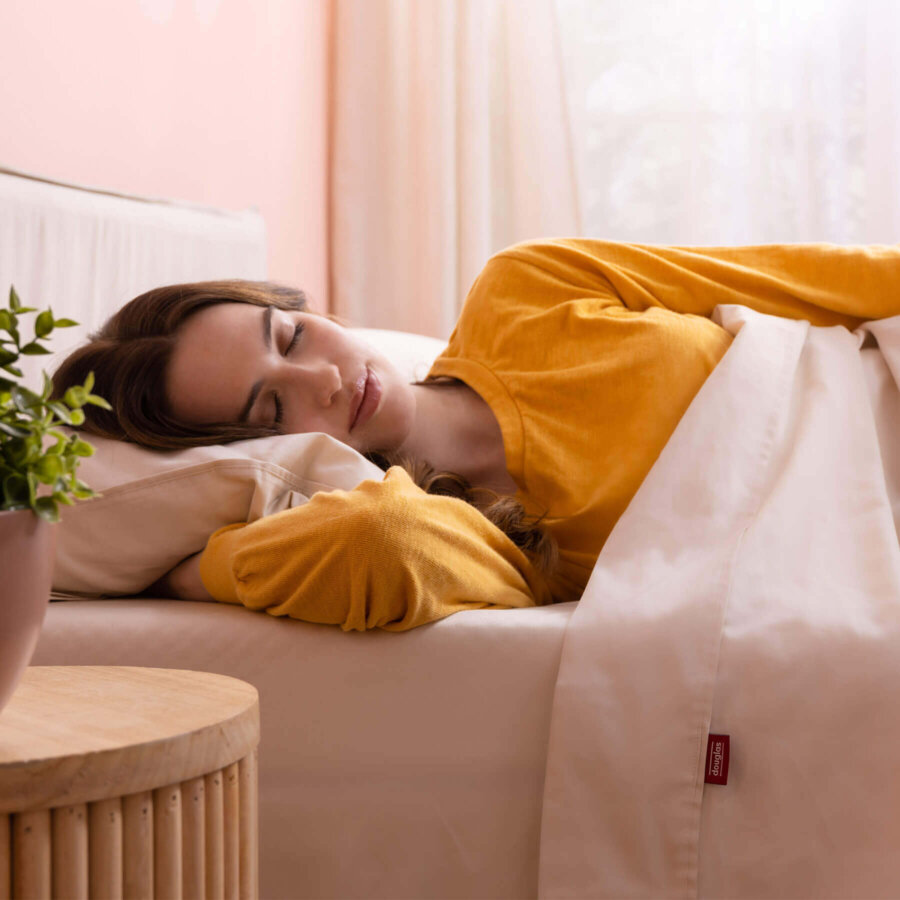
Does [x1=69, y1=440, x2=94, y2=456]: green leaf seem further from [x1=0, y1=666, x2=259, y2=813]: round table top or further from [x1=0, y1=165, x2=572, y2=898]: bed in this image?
[x1=0, y1=165, x2=572, y2=898]: bed

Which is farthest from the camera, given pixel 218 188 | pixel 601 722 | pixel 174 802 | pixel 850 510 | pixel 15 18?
pixel 218 188

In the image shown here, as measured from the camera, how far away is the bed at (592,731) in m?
0.87

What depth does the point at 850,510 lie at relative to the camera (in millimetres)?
1102

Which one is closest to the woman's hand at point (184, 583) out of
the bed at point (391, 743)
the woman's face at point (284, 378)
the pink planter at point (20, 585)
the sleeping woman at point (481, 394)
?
the sleeping woman at point (481, 394)

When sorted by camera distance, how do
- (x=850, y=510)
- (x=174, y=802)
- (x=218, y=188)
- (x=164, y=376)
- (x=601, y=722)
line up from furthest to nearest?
(x=218, y=188), (x=164, y=376), (x=850, y=510), (x=601, y=722), (x=174, y=802)

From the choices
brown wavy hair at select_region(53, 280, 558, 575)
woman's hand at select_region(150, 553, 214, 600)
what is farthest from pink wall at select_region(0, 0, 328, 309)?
woman's hand at select_region(150, 553, 214, 600)

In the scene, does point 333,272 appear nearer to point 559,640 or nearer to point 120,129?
point 120,129

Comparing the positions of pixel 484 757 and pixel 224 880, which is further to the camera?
pixel 484 757

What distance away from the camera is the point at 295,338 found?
138 centimetres

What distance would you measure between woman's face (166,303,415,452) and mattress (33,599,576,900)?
0.46 meters

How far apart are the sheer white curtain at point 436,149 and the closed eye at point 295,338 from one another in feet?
4.82

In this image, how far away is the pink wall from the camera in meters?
1.63

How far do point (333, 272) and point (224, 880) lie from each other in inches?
97.3

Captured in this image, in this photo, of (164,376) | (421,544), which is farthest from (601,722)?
(164,376)
